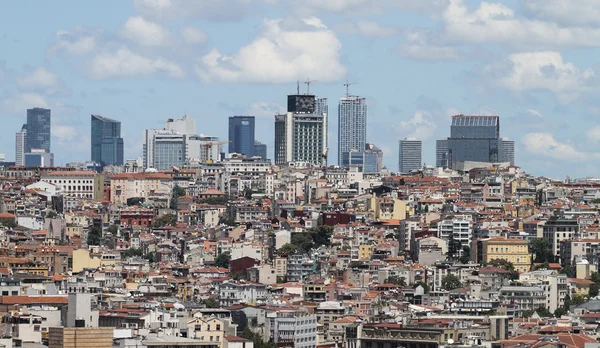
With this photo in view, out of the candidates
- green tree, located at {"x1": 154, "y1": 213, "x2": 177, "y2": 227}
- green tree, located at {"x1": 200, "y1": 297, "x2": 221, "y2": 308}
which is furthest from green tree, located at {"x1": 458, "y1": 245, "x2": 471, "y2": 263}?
green tree, located at {"x1": 154, "y1": 213, "x2": 177, "y2": 227}

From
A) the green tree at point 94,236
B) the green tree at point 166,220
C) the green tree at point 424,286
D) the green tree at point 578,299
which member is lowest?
the green tree at point 578,299

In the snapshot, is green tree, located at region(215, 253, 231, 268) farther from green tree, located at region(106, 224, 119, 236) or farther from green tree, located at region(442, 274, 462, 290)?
green tree, located at region(442, 274, 462, 290)

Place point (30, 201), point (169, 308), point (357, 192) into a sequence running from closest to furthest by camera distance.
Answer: point (169, 308)
point (30, 201)
point (357, 192)

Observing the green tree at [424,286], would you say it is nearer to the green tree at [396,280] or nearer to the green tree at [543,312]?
the green tree at [396,280]

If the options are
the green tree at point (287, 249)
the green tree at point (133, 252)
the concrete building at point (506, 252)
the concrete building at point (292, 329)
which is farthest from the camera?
the green tree at point (133, 252)

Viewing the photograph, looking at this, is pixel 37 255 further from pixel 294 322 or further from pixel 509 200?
pixel 509 200

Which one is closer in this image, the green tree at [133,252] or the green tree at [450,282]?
the green tree at [450,282]

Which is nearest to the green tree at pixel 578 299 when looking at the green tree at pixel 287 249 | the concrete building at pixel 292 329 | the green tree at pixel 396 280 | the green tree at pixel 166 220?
Answer: the green tree at pixel 396 280

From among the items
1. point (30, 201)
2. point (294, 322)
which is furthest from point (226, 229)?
point (294, 322)
